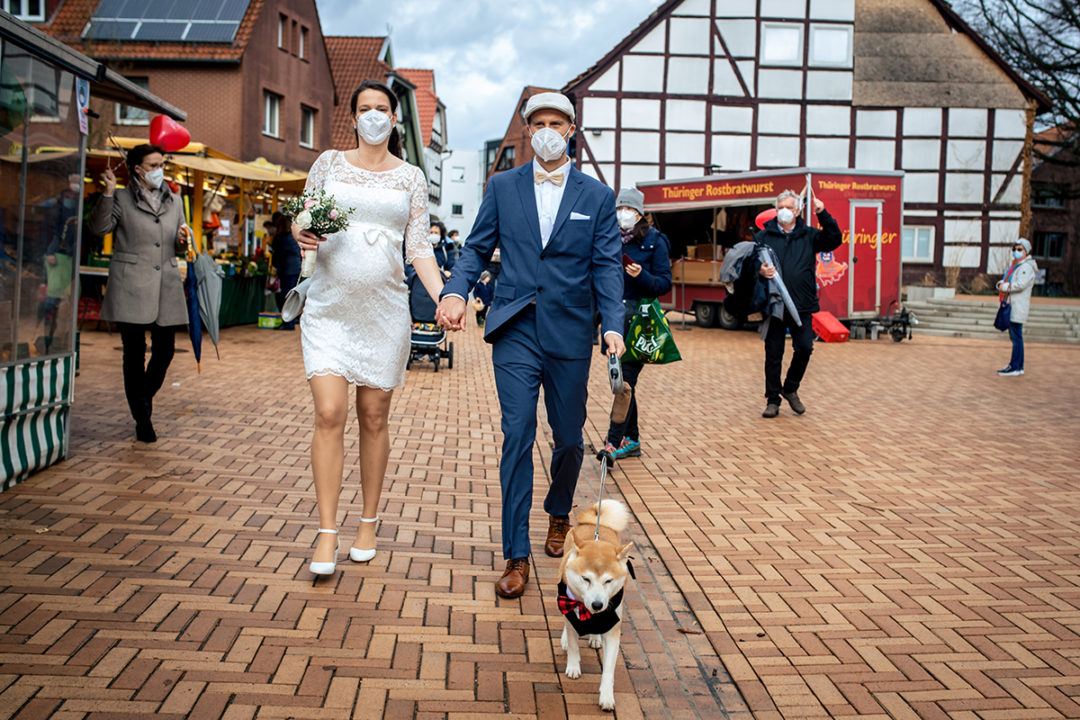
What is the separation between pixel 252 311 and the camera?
18406 millimetres

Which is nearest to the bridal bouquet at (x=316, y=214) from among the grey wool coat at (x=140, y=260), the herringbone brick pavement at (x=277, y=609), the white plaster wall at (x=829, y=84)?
the herringbone brick pavement at (x=277, y=609)

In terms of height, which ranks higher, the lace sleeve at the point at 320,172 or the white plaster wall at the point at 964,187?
the white plaster wall at the point at 964,187

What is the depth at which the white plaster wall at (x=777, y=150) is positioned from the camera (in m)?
30.3

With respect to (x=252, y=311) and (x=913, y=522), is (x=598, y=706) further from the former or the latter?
(x=252, y=311)

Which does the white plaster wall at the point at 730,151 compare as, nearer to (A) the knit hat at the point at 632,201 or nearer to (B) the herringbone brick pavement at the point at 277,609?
(A) the knit hat at the point at 632,201

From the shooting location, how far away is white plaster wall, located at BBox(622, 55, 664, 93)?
1168 inches

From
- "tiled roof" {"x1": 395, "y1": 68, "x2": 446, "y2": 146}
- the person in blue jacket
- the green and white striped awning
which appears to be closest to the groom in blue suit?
the person in blue jacket

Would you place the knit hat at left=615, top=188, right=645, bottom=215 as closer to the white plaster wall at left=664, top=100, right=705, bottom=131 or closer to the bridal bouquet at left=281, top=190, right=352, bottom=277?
the bridal bouquet at left=281, top=190, right=352, bottom=277

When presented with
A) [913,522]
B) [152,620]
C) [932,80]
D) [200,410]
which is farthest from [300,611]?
[932,80]

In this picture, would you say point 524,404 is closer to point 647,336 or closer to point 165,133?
point 647,336

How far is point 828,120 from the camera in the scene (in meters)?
30.3

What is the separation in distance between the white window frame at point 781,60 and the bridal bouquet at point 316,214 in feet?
92.3

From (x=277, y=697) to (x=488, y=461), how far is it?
3.82m

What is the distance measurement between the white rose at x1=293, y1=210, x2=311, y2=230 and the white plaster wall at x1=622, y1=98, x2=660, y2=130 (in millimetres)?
26806
